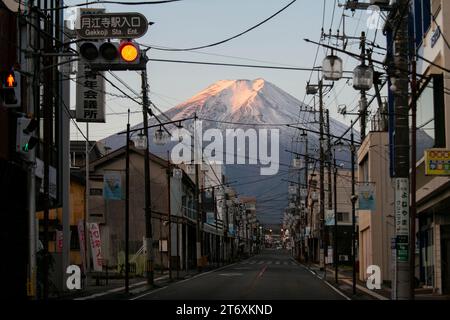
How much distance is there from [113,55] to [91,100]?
26.8 metres

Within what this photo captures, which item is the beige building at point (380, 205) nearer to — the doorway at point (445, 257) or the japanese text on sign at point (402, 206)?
the doorway at point (445, 257)

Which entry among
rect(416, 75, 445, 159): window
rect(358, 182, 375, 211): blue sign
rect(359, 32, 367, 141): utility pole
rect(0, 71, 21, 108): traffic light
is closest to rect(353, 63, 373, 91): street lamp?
rect(416, 75, 445, 159): window

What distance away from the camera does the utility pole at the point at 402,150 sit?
73.7 feet

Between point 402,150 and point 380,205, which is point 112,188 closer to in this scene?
point 380,205

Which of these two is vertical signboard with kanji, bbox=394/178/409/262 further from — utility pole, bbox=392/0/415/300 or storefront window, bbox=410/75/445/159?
storefront window, bbox=410/75/445/159

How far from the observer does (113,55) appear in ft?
51.2

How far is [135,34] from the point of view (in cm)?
1603

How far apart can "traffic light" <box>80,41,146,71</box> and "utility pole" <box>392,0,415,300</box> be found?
9.68 m

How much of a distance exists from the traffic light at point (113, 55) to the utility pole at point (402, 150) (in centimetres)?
968

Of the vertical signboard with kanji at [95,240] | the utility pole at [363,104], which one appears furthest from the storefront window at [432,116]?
the vertical signboard with kanji at [95,240]
